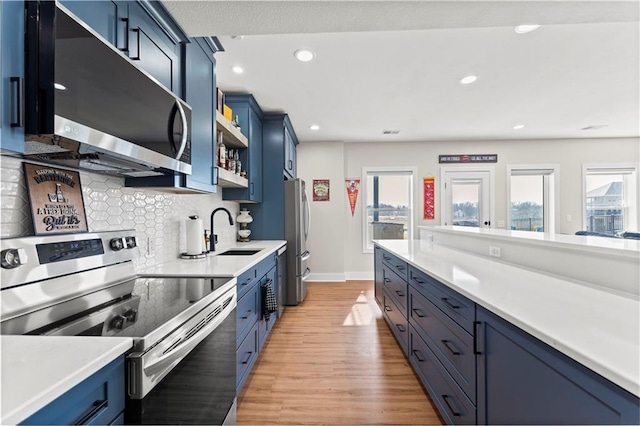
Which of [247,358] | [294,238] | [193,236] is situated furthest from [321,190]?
[247,358]

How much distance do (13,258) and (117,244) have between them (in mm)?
457

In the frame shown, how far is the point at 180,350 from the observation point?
0.97 metres

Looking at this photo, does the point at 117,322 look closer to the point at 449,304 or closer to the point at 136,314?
the point at 136,314

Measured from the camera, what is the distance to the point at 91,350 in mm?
689

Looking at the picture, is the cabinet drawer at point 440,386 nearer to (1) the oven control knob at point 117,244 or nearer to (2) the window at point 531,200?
(1) the oven control knob at point 117,244

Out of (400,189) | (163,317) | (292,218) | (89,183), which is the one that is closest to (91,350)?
(163,317)

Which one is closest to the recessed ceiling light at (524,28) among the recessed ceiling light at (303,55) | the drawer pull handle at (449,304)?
the recessed ceiling light at (303,55)

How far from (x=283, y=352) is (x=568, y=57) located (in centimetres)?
376

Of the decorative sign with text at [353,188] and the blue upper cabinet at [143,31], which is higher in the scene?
the blue upper cabinet at [143,31]

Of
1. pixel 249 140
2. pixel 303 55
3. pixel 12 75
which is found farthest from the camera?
pixel 249 140

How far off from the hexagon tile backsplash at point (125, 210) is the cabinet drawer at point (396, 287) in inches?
73.4

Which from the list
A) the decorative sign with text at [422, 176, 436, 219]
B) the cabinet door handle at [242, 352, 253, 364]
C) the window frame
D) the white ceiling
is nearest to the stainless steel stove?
the cabinet door handle at [242, 352, 253, 364]

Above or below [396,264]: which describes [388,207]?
above

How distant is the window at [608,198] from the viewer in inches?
198
